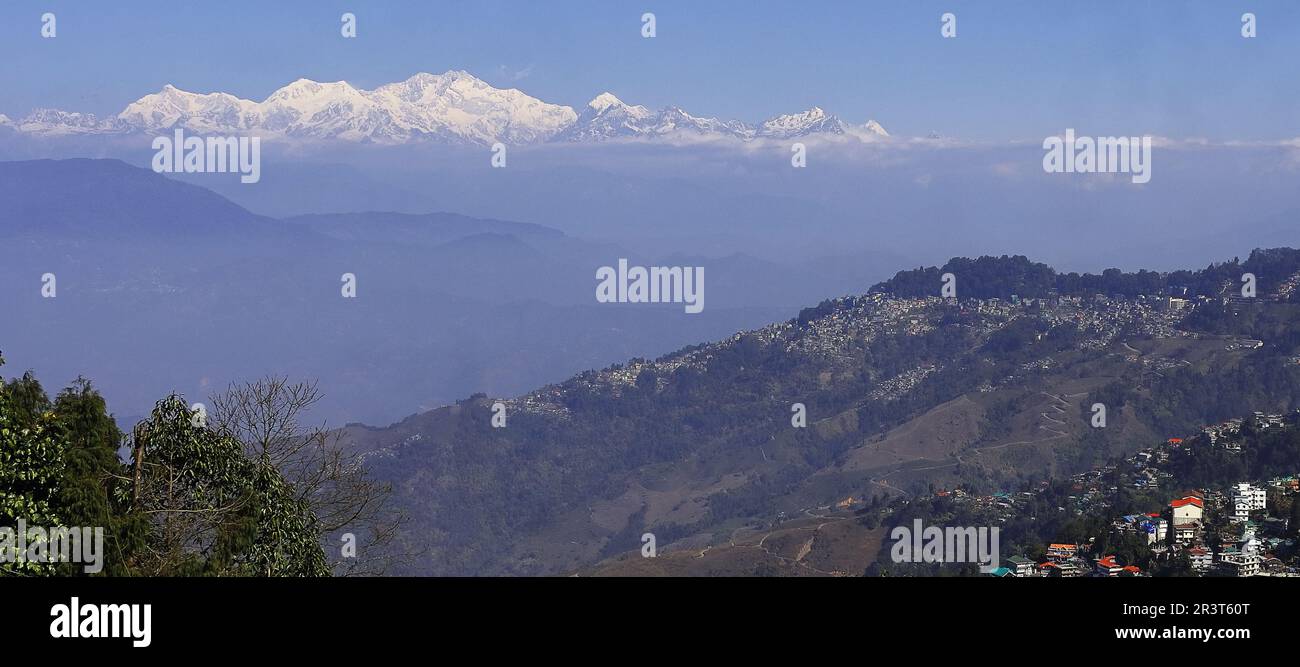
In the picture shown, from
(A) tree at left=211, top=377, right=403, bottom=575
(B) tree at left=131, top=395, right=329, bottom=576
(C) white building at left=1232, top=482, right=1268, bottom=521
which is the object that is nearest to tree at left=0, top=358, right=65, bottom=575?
(B) tree at left=131, top=395, right=329, bottom=576

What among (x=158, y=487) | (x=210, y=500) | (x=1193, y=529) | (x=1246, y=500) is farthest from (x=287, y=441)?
(x=1246, y=500)

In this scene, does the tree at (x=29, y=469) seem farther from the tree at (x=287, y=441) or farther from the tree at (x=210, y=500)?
the tree at (x=287, y=441)

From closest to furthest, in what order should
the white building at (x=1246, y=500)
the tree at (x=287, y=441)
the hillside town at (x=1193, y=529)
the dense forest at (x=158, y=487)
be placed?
1. the dense forest at (x=158, y=487)
2. the tree at (x=287, y=441)
3. the hillside town at (x=1193, y=529)
4. the white building at (x=1246, y=500)

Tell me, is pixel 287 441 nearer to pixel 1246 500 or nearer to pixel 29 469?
pixel 29 469

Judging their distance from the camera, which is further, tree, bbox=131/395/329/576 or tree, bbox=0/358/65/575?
tree, bbox=131/395/329/576

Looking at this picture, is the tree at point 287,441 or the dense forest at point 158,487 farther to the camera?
the tree at point 287,441

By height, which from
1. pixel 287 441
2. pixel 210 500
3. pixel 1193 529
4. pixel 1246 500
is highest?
pixel 287 441

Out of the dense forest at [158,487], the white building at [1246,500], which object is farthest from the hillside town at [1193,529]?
the dense forest at [158,487]

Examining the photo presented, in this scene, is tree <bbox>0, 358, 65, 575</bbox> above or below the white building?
above

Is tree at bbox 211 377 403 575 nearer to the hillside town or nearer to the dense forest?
the dense forest

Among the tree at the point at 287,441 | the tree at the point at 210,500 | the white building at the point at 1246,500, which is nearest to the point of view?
the tree at the point at 210,500
